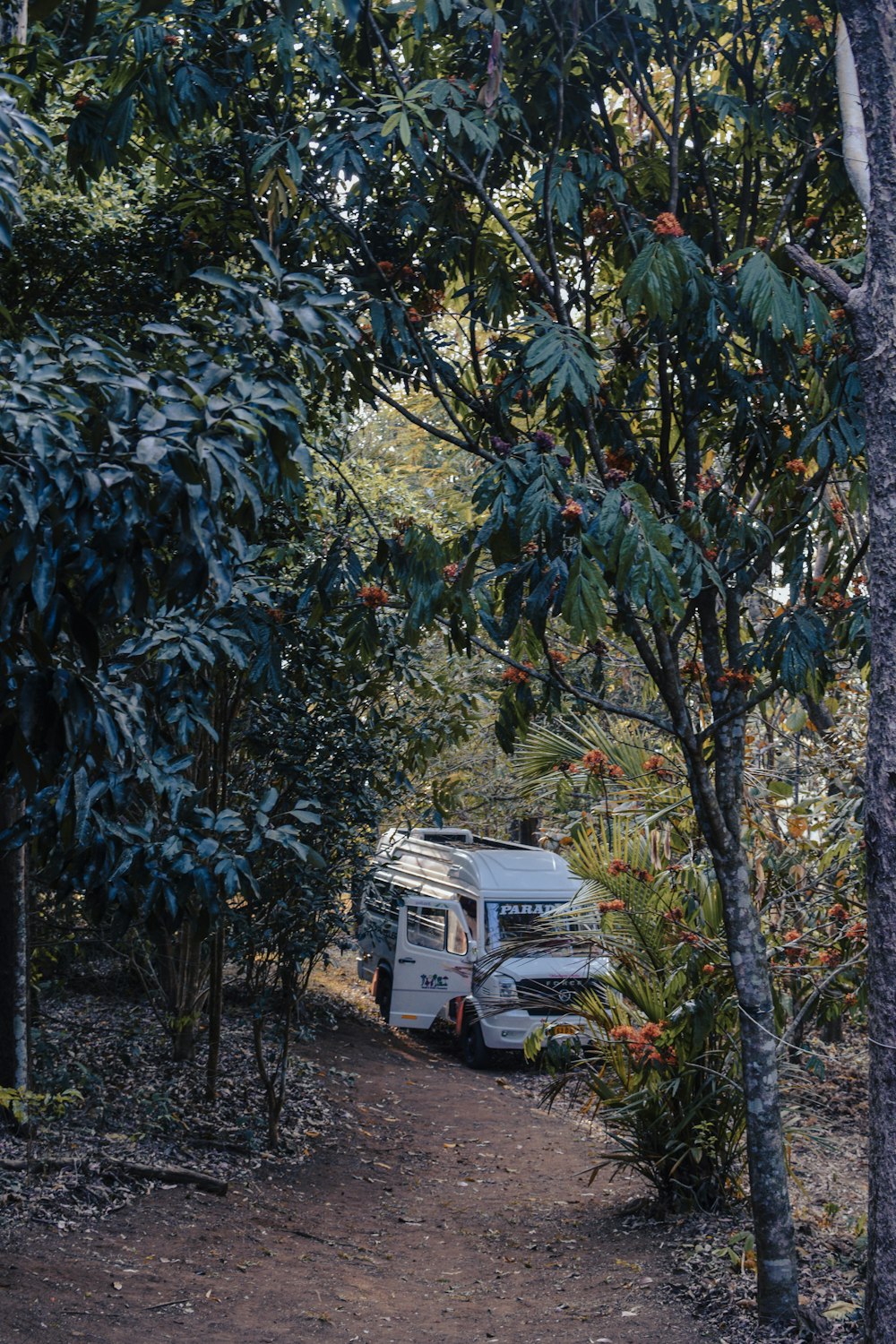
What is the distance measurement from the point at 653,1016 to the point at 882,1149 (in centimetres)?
266

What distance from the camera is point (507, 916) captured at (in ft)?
42.3

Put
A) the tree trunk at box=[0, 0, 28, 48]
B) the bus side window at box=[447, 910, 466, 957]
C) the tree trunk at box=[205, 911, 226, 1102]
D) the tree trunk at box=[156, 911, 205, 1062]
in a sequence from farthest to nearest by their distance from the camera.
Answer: the bus side window at box=[447, 910, 466, 957] < the tree trunk at box=[156, 911, 205, 1062] < the tree trunk at box=[205, 911, 226, 1102] < the tree trunk at box=[0, 0, 28, 48]


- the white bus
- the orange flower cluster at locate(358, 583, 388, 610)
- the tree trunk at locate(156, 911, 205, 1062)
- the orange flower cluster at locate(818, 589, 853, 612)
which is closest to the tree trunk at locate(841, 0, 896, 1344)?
the orange flower cluster at locate(818, 589, 853, 612)

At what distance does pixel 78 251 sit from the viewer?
7211 millimetres

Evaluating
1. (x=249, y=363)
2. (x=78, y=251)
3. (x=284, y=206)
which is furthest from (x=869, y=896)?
(x=78, y=251)

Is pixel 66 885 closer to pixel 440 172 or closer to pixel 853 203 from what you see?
pixel 440 172

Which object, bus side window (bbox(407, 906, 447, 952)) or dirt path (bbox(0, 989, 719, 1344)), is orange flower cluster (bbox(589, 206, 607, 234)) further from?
bus side window (bbox(407, 906, 447, 952))

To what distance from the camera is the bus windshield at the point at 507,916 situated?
501 inches

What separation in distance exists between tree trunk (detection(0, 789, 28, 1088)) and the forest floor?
422 mm

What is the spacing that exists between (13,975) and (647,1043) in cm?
343

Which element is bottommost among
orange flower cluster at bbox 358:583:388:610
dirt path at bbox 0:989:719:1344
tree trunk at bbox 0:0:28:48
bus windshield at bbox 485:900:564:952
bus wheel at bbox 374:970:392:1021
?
dirt path at bbox 0:989:719:1344

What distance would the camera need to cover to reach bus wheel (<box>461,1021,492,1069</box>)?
12.9 m

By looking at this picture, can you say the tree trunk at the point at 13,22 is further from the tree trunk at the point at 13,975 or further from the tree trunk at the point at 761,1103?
the tree trunk at the point at 761,1103

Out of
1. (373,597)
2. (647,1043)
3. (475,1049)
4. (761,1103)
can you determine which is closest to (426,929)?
(475,1049)
